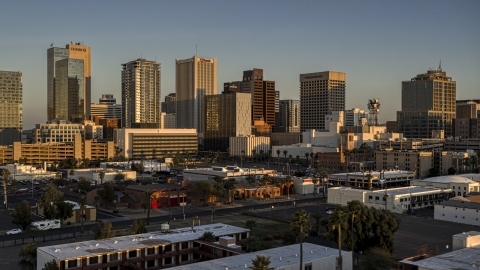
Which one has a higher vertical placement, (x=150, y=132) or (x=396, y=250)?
(x=150, y=132)

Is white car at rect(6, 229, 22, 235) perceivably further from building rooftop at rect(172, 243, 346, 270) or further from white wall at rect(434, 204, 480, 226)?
white wall at rect(434, 204, 480, 226)

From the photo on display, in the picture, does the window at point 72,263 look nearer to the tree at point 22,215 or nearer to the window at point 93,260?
the window at point 93,260

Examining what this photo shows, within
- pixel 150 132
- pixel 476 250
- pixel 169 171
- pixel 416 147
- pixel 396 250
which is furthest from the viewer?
pixel 150 132

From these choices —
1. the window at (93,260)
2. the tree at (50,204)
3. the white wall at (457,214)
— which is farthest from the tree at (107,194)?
the white wall at (457,214)

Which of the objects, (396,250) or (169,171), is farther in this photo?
(169,171)

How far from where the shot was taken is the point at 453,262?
33500 mm

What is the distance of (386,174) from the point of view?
333 feet

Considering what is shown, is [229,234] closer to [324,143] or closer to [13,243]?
[13,243]

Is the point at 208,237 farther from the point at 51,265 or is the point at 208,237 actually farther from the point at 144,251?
the point at 51,265

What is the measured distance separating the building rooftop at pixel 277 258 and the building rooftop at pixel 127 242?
21.0 feet

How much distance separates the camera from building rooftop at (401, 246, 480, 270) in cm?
3241

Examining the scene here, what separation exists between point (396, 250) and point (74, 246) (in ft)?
94.6

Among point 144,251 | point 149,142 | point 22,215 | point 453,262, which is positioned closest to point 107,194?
point 22,215

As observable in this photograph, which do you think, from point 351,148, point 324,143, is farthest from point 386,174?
point 324,143
